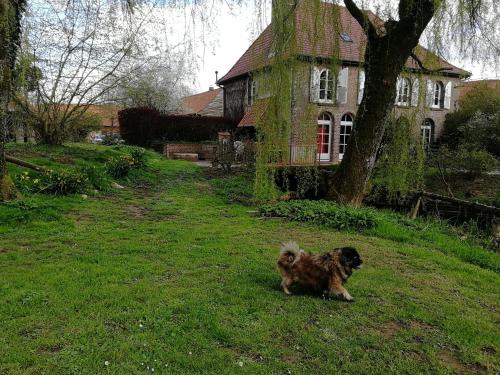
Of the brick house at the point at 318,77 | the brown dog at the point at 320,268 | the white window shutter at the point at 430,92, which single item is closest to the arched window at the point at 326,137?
the brick house at the point at 318,77

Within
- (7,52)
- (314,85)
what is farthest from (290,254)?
(7,52)

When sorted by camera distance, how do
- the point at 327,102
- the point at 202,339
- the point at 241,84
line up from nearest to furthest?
the point at 202,339
the point at 327,102
the point at 241,84

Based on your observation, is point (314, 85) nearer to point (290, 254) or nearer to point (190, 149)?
point (290, 254)

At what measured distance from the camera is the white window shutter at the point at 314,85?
6488mm

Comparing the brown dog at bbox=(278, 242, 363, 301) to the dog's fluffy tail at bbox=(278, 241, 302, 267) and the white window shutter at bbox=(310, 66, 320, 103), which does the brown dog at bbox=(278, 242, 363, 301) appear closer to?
the dog's fluffy tail at bbox=(278, 241, 302, 267)

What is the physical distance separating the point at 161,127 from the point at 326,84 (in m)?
19.4

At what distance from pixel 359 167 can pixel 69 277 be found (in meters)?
6.30

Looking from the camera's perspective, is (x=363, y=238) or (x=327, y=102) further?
(x=327, y=102)

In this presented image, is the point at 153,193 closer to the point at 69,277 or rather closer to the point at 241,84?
the point at 69,277

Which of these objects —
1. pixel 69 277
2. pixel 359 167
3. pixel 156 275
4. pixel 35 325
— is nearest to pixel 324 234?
pixel 359 167

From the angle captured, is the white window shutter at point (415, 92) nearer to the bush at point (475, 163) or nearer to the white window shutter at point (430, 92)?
the white window shutter at point (430, 92)

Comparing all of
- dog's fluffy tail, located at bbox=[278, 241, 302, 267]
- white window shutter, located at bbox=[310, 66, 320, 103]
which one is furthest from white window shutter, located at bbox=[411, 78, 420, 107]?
dog's fluffy tail, located at bbox=[278, 241, 302, 267]

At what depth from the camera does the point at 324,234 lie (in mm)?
6738

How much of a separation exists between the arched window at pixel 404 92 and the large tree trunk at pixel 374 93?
41cm
